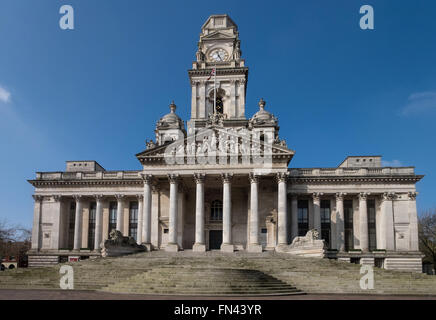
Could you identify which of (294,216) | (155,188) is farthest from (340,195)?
(155,188)

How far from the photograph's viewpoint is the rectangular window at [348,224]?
4962 cm

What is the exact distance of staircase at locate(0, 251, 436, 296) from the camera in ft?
77.7

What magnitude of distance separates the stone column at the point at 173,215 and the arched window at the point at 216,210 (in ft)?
20.7

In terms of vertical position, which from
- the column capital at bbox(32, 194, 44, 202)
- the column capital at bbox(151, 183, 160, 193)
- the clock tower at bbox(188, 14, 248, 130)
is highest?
the clock tower at bbox(188, 14, 248, 130)

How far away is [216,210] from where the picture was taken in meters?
49.7

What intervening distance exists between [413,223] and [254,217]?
68.4 feet

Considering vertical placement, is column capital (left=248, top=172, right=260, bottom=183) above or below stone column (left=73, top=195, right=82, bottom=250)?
above

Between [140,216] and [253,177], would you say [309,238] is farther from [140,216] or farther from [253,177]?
[140,216]

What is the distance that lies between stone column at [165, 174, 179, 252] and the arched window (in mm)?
6322

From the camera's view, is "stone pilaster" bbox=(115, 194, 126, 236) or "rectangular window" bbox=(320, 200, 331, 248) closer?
"rectangular window" bbox=(320, 200, 331, 248)

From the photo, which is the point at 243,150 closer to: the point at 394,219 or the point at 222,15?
the point at 394,219

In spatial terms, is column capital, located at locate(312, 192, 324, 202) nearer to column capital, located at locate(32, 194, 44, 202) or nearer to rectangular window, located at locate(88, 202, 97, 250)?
rectangular window, located at locate(88, 202, 97, 250)

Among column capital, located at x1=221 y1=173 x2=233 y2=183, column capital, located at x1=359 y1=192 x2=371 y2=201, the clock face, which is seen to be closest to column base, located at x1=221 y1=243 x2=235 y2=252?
column capital, located at x1=221 y1=173 x2=233 y2=183
